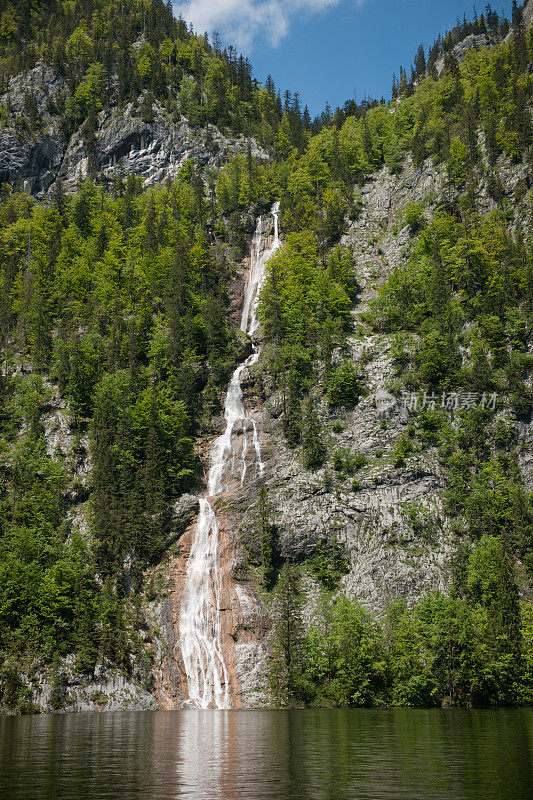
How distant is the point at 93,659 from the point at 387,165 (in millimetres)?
99734

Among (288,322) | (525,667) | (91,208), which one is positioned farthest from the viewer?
(91,208)

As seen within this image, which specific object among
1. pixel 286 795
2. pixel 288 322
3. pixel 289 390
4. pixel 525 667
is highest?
pixel 288 322

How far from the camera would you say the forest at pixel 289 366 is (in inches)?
2035

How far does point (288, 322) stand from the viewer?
85625 mm

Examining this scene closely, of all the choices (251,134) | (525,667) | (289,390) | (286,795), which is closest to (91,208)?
(251,134)

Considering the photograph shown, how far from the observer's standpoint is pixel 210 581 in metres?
61.3

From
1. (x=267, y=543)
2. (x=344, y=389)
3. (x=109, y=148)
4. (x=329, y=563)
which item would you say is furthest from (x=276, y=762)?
(x=109, y=148)

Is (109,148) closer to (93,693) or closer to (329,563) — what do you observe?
(329,563)

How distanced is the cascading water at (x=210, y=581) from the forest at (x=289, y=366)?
2773 mm

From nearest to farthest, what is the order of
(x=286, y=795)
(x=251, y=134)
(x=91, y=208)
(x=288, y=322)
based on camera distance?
(x=286, y=795)
(x=288, y=322)
(x=91, y=208)
(x=251, y=134)

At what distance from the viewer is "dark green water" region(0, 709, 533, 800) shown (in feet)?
45.7

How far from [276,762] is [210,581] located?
4313 cm

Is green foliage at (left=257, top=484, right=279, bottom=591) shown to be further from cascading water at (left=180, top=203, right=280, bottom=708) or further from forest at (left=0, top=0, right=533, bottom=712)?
cascading water at (left=180, top=203, right=280, bottom=708)

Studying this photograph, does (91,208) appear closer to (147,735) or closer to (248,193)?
(248,193)
